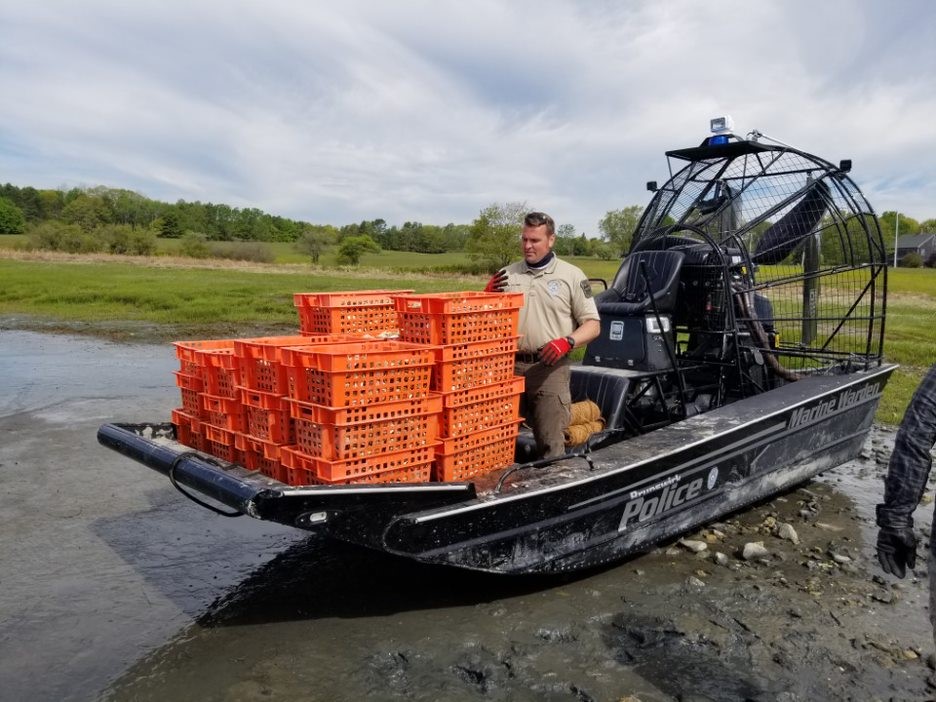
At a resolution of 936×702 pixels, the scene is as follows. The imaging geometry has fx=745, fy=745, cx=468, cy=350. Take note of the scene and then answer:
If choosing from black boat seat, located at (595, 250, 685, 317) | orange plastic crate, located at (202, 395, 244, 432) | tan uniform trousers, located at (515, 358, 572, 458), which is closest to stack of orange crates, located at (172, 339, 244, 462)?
orange plastic crate, located at (202, 395, 244, 432)

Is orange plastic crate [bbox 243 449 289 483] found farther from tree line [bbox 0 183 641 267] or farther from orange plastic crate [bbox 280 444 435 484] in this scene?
tree line [bbox 0 183 641 267]

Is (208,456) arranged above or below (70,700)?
above

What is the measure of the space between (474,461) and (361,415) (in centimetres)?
90

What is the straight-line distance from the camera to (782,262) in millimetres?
6105

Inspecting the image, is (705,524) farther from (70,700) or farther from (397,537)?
(70,700)

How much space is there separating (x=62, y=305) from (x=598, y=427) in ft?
71.4

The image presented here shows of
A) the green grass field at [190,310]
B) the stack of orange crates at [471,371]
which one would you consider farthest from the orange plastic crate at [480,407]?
the green grass field at [190,310]

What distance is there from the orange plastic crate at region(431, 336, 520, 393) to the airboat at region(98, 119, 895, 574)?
545 millimetres

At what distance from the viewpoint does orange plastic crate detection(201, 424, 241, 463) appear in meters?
4.34

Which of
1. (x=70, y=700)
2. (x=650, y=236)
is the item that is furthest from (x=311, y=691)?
(x=650, y=236)

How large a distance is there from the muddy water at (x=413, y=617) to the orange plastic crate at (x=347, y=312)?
153 centimetres

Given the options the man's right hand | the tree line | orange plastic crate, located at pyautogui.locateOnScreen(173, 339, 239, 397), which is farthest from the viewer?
the tree line

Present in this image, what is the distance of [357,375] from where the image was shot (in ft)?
11.9

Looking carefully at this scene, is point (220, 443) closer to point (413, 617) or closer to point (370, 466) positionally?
point (370, 466)
